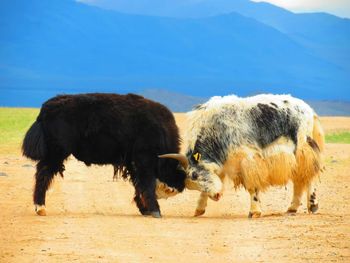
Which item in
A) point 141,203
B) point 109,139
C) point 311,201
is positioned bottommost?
point 141,203

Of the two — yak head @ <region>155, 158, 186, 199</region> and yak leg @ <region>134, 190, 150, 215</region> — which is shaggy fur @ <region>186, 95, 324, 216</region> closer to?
yak head @ <region>155, 158, 186, 199</region>

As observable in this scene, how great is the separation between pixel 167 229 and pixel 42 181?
288 centimetres

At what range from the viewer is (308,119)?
14.6 metres

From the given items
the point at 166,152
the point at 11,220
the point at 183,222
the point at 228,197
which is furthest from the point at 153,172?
the point at 228,197

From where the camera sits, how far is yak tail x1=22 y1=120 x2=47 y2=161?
14.3 metres

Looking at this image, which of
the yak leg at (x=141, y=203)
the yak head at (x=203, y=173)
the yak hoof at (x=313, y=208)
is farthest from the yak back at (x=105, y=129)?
the yak hoof at (x=313, y=208)

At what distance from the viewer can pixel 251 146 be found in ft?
46.3

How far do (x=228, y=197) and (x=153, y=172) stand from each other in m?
3.68

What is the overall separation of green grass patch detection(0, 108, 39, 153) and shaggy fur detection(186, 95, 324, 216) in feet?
56.0

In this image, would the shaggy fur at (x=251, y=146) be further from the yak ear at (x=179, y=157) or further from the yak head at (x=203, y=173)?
the yak ear at (x=179, y=157)

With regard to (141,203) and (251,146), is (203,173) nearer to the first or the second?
(251,146)

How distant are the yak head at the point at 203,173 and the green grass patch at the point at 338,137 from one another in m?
24.7

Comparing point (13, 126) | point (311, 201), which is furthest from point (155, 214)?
point (13, 126)

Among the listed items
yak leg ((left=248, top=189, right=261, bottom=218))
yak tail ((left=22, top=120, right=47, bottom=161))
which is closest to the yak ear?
yak leg ((left=248, top=189, right=261, bottom=218))
